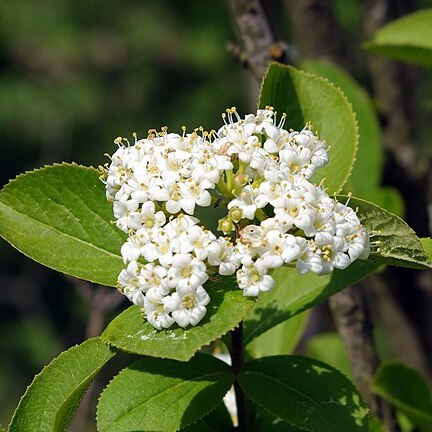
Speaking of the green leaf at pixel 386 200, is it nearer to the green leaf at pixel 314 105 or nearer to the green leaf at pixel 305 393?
the green leaf at pixel 314 105

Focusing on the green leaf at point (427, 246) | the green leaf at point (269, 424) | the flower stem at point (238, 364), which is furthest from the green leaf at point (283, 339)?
the green leaf at point (427, 246)

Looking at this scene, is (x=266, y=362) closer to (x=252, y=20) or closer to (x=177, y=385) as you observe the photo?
(x=177, y=385)

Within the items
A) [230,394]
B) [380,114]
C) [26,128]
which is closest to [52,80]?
[26,128]

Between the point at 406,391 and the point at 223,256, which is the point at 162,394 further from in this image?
the point at 406,391

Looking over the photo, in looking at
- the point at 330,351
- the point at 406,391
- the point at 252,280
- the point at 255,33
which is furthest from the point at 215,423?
the point at 255,33

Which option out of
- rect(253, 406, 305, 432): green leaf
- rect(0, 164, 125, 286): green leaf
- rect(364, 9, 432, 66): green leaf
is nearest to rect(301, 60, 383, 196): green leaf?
rect(364, 9, 432, 66): green leaf
